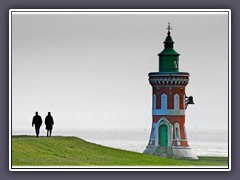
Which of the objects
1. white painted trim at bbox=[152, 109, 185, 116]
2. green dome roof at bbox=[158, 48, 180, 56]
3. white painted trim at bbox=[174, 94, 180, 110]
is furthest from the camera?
white painted trim at bbox=[174, 94, 180, 110]

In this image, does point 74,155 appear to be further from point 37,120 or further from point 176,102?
point 176,102

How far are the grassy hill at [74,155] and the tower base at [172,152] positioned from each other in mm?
880

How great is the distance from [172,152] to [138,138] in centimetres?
132

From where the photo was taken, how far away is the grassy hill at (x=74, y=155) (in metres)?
34.7

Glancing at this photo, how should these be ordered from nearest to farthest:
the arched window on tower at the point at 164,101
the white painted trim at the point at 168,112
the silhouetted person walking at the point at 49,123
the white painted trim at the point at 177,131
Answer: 1. the silhouetted person walking at the point at 49,123
2. the white painted trim at the point at 177,131
3. the white painted trim at the point at 168,112
4. the arched window on tower at the point at 164,101

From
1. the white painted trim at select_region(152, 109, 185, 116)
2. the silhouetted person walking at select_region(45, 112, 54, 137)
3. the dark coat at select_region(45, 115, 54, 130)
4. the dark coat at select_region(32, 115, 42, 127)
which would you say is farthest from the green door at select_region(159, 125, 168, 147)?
the dark coat at select_region(32, 115, 42, 127)

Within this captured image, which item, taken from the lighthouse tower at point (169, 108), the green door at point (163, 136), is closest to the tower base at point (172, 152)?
the lighthouse tower at point (169, 108)

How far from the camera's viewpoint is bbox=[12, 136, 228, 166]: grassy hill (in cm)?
3466

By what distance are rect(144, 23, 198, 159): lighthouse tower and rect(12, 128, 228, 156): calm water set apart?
0.38 m

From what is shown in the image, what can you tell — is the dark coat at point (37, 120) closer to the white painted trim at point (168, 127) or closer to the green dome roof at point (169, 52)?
the green dome roof at point (169, 52)

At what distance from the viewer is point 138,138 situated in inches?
1598

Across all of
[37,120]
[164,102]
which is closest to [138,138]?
[164,102]

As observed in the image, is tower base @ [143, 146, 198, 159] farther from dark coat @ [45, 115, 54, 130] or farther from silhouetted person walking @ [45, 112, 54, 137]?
dark coat @ [45, 115, 54, 130]

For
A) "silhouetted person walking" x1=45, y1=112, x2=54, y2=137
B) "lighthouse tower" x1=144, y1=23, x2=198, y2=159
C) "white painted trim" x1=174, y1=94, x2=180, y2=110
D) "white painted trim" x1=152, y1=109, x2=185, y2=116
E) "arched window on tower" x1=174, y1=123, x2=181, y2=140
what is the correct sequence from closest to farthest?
"silhouetted person walking" x1=45, y1=112, x2=54, y2=137 < "lighthouse tower" x1=144, y1=23, x2=198, y2=159 < "arched window on tower" x1=174, y1=123, x2=181, y2=140 < "white painted trim" x1=152, y1=109, x2=185, y2=116 < "white painted trim" x1=174, y1=94, x2=180, y2=110
